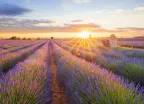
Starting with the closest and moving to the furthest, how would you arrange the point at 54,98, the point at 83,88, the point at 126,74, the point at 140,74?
the point at 83,88
the point at 54,98
the point at 140,74
the point at 126,74

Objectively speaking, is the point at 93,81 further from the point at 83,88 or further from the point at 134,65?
the point at 134,65

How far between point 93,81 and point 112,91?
0.78 meters

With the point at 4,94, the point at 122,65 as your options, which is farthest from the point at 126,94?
the point at 122,65

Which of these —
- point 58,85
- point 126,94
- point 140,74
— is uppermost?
point 126,94

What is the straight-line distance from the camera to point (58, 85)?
291 inches

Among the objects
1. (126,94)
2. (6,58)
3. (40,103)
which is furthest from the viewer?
(6,58)

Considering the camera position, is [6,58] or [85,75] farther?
[6,58]

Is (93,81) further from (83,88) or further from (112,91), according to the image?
(112,91)

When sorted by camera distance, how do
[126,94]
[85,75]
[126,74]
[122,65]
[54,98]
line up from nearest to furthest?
[126,94]
[85,75]
[54,98]
[126,74]
[122,65]

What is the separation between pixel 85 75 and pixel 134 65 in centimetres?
290

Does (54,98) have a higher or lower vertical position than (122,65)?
lower

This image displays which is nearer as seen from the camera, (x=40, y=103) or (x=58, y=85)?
(x=40, y=103)

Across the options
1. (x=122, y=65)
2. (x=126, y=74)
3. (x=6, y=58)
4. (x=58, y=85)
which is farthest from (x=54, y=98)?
(x=6, y=58)

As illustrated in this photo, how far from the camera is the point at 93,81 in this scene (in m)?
4.21
